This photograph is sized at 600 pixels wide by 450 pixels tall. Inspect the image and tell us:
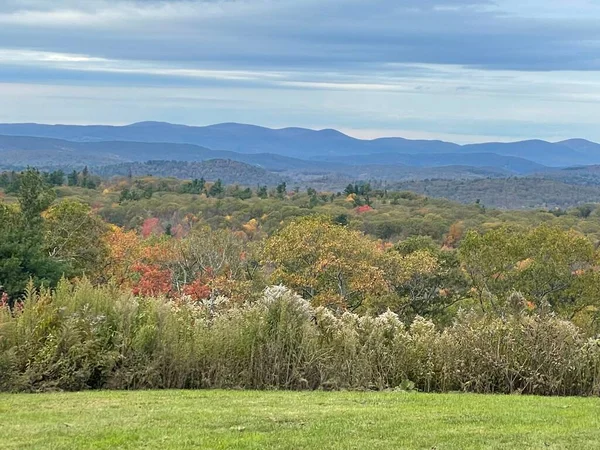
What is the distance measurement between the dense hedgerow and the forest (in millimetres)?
23

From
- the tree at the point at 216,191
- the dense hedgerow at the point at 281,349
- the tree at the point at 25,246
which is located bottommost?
the tree at the point at 216,191

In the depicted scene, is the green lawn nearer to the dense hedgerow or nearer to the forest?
the dense hedgerow

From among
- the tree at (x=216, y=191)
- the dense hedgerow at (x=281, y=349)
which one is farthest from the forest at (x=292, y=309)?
the tree at (x=216, y=191)

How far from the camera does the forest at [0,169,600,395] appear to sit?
487 inches

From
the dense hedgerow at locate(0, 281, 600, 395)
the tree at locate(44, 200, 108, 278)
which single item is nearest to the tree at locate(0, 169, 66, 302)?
the tree at locate(44, 200, 108, 278)

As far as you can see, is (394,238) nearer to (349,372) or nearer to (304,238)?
(304,238)

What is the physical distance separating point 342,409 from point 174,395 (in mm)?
2724

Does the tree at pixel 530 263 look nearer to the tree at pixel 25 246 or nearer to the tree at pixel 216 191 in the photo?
the tree at pixel 25 246

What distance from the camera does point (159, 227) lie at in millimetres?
78000

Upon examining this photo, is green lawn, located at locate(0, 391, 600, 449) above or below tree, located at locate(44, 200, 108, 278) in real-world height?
above

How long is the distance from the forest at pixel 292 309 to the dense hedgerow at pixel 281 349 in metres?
0.02

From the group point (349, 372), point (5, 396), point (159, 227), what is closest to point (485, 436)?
point (349, 372)

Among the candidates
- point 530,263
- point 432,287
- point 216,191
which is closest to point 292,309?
point 432,287

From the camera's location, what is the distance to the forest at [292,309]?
12.4m
